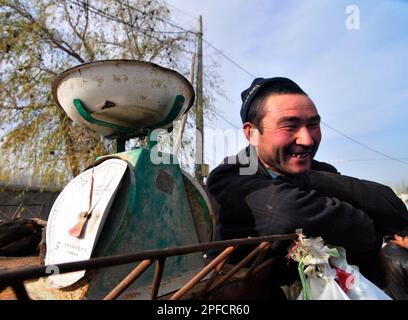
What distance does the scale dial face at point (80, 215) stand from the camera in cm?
99

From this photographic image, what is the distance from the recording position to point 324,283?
102cm

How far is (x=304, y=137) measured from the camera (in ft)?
4.23

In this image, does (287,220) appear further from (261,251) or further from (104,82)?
(104,82)

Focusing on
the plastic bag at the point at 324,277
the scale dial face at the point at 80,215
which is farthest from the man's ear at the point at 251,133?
the scale dial face at the point at 80,215

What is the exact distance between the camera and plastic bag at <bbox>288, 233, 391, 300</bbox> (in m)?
1.01

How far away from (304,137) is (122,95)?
0.76 metres

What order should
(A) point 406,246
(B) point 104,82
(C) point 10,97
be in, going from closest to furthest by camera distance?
(B) point 104,82
(A) point 406,246
(C) point 10,97

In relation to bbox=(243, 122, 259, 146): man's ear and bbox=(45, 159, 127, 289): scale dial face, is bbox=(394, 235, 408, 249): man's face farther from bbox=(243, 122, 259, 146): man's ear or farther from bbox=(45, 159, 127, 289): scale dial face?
bbox=(45, 159, 127, 289): scale dial face

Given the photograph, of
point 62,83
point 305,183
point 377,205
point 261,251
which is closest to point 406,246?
point 377,205

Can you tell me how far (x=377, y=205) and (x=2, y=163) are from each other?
756 cm

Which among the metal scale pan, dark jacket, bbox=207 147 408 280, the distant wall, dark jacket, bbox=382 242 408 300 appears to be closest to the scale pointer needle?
the metal scale pan

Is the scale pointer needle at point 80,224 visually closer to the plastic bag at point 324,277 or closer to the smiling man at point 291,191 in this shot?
the smiling man at point 291,191

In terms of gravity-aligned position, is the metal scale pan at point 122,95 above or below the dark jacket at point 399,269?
above
